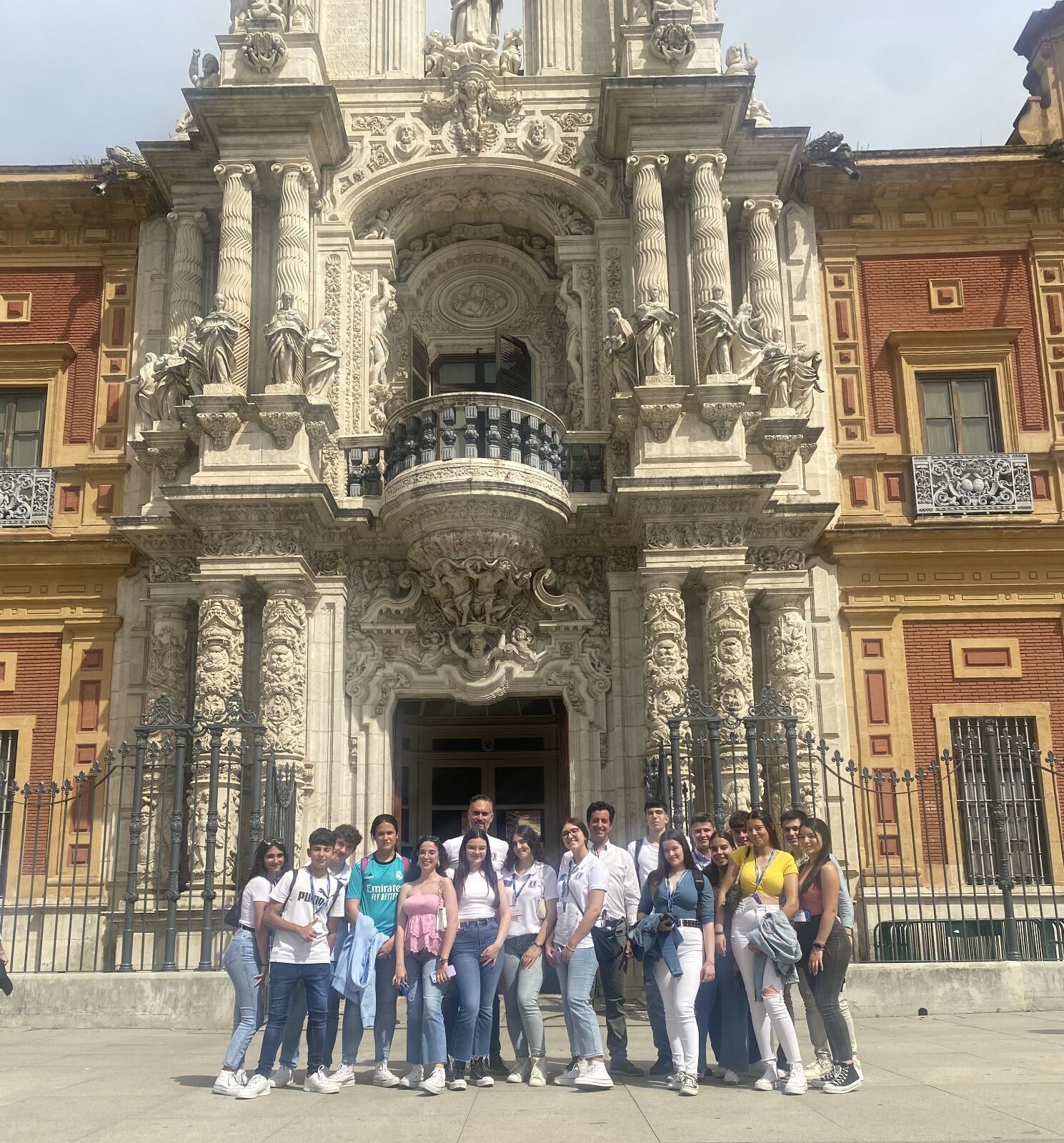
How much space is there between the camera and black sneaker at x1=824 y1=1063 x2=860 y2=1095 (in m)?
7.34

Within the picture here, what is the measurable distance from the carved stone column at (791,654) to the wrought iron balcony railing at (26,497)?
10.0 m

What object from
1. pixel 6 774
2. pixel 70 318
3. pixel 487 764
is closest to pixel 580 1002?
pixel 6 774

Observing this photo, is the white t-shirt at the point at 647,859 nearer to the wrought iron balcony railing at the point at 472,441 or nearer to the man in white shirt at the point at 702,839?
the man in white shirt at the point at 702,839

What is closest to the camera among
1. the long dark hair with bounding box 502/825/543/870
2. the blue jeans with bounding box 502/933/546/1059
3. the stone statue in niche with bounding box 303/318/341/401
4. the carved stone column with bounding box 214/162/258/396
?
the blue jeans with bounding box 502/933/546/1059

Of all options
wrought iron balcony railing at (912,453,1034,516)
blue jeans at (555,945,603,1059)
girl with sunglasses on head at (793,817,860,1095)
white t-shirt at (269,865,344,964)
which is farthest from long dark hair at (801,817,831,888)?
wrought iron balcony railing at (912,453,1034,516)

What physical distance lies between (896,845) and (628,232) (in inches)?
Result: 358

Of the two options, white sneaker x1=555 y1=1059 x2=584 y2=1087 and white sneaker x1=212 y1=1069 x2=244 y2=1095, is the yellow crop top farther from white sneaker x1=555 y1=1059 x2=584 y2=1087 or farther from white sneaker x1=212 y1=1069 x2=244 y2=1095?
white sneaker x1=212 y1=1069 x2=244 y2=1095

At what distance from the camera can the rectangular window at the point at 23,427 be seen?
704 inches

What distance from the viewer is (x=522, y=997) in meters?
7.95

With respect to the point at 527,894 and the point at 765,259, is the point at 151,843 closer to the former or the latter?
the point at 527,894

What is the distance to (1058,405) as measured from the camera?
58.1ft

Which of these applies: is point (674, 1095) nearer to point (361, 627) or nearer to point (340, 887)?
point (340, 887)

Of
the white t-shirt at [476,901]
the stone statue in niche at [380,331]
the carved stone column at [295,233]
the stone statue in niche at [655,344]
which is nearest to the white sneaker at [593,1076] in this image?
the white t-shirt at [476,901]

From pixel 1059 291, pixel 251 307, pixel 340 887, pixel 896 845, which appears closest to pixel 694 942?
pixel 340 887
